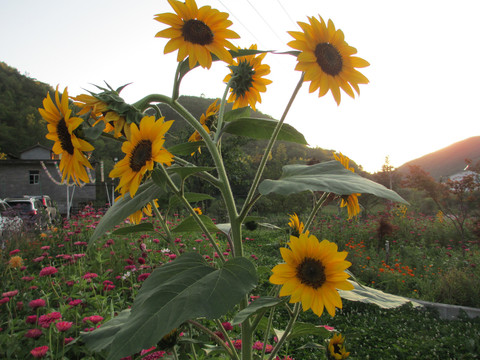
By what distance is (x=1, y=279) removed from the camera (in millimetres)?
3092

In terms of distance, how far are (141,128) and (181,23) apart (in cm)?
27

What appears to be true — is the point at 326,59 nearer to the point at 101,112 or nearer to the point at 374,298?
the point at 101,112

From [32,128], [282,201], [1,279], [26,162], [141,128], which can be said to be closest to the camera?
[141,128]

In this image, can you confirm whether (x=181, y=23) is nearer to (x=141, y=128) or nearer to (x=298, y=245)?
(x=141, y=128)

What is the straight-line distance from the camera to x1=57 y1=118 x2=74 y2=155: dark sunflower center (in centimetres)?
74

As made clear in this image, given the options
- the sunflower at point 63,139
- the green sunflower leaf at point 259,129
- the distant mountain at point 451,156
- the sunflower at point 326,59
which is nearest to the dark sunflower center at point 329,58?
the sunflower at point 326,59

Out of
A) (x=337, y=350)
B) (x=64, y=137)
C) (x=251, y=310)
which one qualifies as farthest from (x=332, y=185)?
(x=337, y=350)

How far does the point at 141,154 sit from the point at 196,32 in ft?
1.02

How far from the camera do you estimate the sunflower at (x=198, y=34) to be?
2.43 ft

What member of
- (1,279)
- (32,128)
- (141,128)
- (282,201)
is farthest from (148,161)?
(32,128)

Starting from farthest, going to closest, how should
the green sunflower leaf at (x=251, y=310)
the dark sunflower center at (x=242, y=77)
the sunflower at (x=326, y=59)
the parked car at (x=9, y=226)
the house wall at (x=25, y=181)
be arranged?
the house wall at (x=25, y=181)
the parked car at (x=9, y=226)
the dark sunflower center at (x=242, y=77)
the sunflower at (x=326, y=59)
the green sunflower leaf at (x=251, y=310)

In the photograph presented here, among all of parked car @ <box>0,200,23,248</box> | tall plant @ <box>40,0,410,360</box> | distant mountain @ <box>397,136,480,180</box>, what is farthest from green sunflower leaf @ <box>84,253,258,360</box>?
distant mountain @ <box>397,136,480,180</box>

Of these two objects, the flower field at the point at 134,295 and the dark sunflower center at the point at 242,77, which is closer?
the dark sunflower center at the point at 242,77

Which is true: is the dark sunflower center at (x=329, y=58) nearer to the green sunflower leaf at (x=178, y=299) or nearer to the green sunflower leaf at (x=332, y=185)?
the green sunflower leaf at (x=332, y=185)
